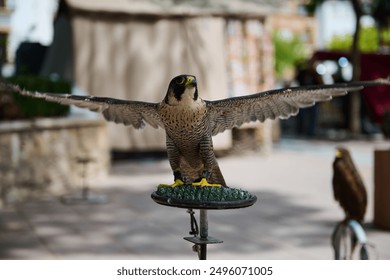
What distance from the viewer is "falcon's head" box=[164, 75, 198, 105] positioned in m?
2.15

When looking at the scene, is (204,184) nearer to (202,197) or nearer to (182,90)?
(202,197)

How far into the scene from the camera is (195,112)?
2.23 metres

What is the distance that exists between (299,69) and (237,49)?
532 centimetres

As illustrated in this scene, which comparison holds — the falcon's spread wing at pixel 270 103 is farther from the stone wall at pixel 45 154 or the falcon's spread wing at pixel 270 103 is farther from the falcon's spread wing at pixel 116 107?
the stone wall at pixel 45 154

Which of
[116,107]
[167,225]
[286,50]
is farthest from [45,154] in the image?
[286,50]

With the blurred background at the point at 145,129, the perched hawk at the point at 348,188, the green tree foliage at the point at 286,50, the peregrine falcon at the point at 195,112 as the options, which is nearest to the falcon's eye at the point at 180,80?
the peregrine falcon at the point at 195,112

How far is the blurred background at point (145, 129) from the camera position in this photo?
610cm

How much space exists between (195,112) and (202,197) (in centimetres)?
31

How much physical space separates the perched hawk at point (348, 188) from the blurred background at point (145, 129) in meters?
0.67

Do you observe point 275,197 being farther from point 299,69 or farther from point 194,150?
point 299,69

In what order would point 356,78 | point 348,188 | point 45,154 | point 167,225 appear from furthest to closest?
point 356,78 → point 45,154 → point 167,225 → point 348,188

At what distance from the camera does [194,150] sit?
2.37m

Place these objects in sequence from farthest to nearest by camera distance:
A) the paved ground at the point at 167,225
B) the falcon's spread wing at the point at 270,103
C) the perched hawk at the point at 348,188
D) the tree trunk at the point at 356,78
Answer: the tree trunk at the point at 356,78
the paved ground at the point at 167,225
the perched hawk at the point at 348,188
the falcon's spread wing at the point at 270,103
